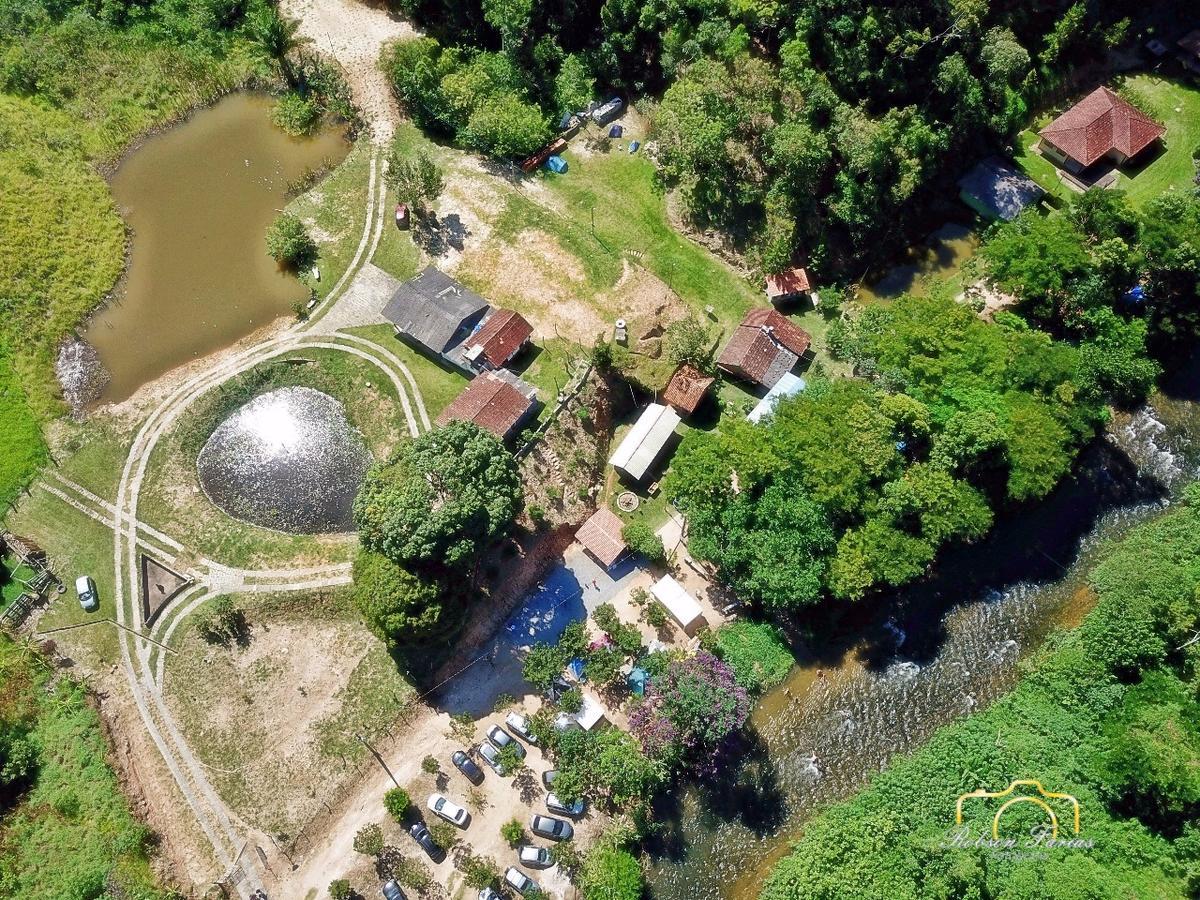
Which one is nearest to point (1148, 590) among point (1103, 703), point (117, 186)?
point (1103, 703)

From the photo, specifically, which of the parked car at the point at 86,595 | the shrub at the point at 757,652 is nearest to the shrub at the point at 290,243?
the parked car at the point at 86,595

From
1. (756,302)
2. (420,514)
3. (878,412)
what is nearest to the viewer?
(420,514)

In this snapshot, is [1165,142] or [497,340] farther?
[1165,142]

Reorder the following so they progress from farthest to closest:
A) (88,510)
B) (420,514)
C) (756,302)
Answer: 1. (756,302)
2. (88,510)
3. (420,514)

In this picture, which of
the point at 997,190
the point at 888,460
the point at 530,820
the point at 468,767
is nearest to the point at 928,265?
the point at 997,190

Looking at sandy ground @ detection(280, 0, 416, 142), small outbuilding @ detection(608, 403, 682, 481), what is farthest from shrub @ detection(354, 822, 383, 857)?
sandy ground @ detection(280, 0, 416, 142)

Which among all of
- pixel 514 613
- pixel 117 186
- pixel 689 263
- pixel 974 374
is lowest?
pixel 514 613

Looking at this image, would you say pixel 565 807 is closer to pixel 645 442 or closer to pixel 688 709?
pixel 688 709

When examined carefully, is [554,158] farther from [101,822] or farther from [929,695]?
[101,822]
